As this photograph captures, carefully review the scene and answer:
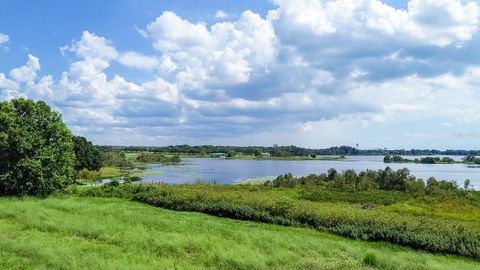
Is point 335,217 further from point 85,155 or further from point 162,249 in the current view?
point 85,155

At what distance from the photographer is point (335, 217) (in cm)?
2608

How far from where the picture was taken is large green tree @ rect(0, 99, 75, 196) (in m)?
33.1

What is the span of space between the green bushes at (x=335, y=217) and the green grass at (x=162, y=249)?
3.48 ft

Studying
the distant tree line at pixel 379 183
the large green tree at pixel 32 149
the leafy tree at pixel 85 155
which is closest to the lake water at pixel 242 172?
the leafy tree at pixel 85 155

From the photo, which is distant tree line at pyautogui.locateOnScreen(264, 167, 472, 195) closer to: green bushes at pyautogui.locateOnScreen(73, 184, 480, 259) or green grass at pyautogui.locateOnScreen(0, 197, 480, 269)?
green bushes at pyautogui.locateOnScreen(73, 184, 480, 259)

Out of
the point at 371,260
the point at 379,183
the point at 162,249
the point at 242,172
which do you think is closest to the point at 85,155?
the point at 242,172

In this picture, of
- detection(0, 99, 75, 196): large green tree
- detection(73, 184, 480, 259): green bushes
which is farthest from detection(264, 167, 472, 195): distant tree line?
detection(0, 99, 75, 196): large green tree

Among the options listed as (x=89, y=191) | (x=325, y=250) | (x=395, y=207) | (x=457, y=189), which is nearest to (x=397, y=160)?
(x=457, y=189)

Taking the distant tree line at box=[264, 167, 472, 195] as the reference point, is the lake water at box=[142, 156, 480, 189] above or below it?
below

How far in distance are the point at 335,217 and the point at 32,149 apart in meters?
23.6

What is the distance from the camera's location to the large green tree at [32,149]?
3306 cm

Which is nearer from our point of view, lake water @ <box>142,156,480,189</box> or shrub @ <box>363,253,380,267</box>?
shrub @ <box>363,253,380,267</box>

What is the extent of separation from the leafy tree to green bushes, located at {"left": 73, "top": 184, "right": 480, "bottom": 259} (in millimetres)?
28374

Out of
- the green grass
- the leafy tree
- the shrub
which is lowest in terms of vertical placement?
the shrub
